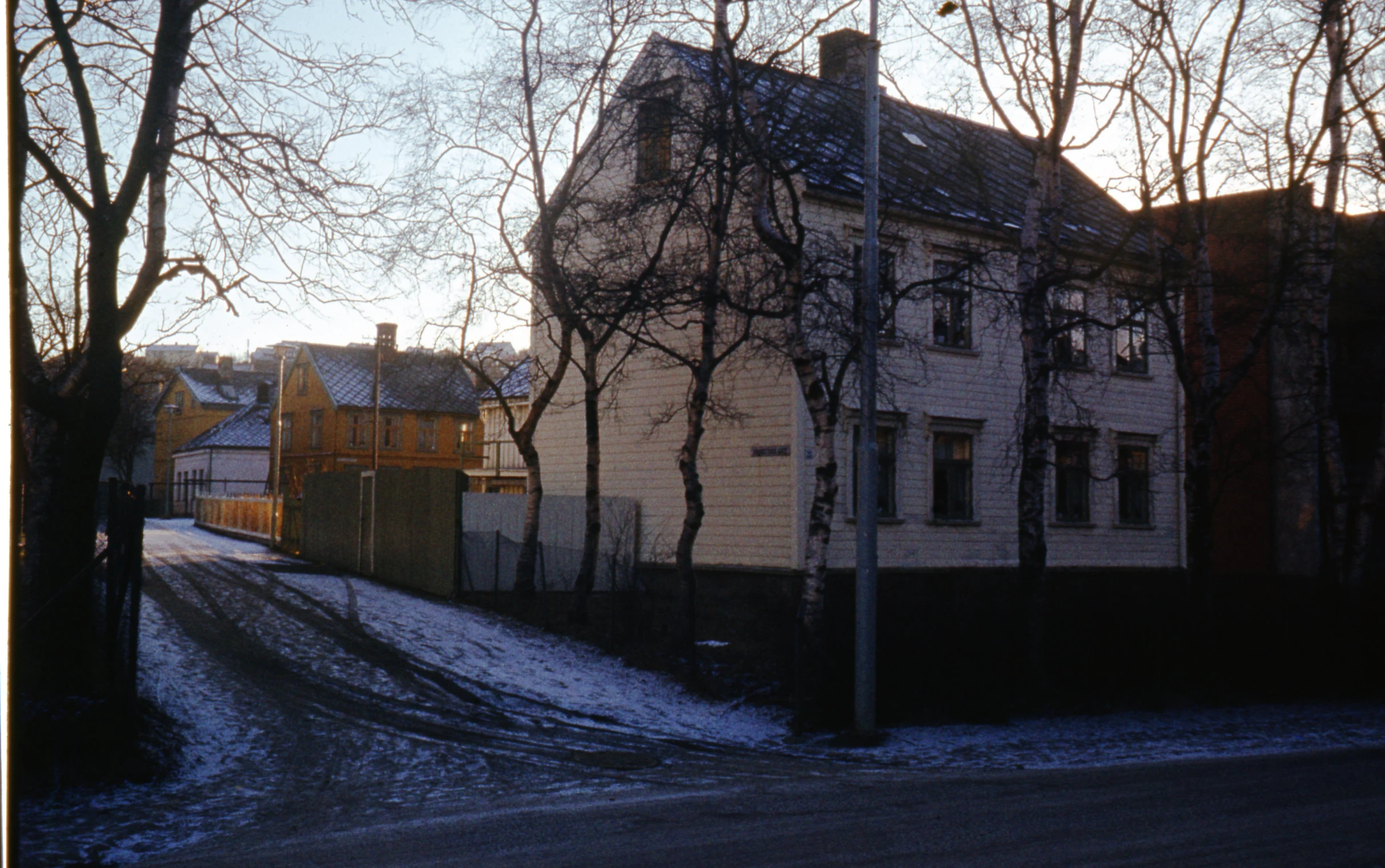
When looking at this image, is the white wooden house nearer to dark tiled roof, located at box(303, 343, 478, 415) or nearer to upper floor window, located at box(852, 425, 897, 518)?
upper floor window, located at box(852, 425, 897, 518)

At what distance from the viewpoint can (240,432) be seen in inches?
2827

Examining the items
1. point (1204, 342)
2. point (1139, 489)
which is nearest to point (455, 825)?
point (1204, 342)

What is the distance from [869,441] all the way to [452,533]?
1157cm

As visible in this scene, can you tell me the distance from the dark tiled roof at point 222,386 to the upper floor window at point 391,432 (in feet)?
73.4

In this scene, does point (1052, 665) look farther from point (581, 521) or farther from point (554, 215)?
point (581, 521)

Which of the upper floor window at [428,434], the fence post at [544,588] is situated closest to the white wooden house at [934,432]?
the fence post at [544,588]

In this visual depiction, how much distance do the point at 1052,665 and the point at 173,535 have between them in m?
34.5

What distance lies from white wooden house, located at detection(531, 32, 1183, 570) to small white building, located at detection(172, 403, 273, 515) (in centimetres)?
4873

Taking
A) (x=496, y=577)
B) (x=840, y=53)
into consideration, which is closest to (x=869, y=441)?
(x=840, y=53)

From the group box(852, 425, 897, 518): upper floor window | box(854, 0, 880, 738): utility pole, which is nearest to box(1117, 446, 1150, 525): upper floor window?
box(852, 425, 897, 518): upper floor window

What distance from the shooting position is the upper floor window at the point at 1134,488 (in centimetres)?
2759

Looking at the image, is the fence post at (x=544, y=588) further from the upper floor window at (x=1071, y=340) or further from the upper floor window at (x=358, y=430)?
the upper floor window at (x=358, y=430)

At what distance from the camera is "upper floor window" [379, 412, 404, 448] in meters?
61.1

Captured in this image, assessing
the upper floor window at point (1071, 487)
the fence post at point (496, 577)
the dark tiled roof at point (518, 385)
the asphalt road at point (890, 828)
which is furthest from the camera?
the dark tiled roof at point (518, 385)
